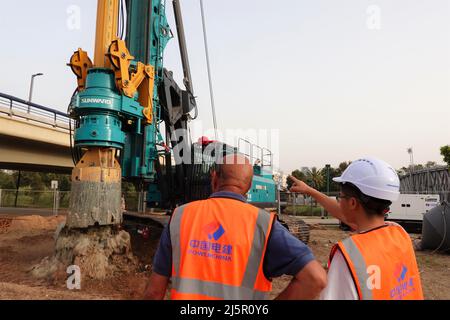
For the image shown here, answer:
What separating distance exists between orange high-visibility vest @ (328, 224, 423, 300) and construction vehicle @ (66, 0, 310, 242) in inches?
233

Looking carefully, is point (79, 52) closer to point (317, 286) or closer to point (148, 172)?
point (148, 172)

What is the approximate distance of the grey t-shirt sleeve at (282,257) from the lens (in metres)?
1.86

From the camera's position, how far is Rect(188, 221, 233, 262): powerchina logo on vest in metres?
1.83

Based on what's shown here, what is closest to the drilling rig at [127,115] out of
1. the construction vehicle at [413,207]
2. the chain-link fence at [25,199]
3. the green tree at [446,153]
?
the construction vehicle at [413,207]

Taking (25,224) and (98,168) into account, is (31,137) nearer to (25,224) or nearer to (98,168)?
(25,224)

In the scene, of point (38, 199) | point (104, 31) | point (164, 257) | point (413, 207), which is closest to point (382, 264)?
point (164, 257)

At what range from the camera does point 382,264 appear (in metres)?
1.66

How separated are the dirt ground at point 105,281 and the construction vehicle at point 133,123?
3.63 feet

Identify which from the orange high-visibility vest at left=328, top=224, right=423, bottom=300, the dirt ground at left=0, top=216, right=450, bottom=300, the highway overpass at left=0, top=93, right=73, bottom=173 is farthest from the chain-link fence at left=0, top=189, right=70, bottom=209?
the orange high-visibility vest at left=328, top=224, right=423, bottom=300

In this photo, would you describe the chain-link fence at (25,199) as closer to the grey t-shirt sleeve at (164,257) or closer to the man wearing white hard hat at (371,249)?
the grey t-shirt sleeve at (164,257)

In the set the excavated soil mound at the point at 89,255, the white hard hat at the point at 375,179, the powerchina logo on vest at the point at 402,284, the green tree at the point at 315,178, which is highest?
the green tree at the point at 315,178

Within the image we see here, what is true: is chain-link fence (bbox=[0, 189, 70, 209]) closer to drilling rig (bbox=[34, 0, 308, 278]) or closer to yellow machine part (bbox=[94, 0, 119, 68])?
drilling rig (bbox=[34, 0, 308, 278])

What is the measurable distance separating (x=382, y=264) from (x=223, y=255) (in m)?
0.79

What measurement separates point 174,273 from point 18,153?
2082cm
